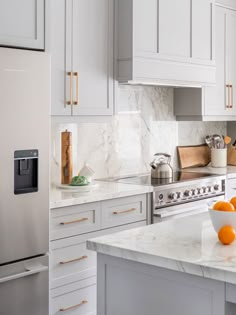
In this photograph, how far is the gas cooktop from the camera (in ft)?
12.6

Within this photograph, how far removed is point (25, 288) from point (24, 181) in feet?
1.81

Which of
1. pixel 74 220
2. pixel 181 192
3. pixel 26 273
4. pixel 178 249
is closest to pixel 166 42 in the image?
pixel 181 192

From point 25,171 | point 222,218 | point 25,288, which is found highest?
point 25,171

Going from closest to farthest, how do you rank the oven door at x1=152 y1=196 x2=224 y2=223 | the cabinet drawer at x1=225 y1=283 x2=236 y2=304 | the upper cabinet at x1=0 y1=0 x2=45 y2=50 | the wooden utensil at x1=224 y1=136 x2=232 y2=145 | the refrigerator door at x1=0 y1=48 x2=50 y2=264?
the cabinet drawer at x1=225 y1=283 x2=236 y2=304 < the refrigerator door at x1=0 y1=48 x2=50 y2=264 < the upper cabinet at x1=0 y1=0 x2=45 y2=50 < the oven door at x1=152 y1=196 x2=224 y2=223 < the wooden utensil at x1=224 y1=136 x2=232 y2=145

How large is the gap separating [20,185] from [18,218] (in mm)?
165

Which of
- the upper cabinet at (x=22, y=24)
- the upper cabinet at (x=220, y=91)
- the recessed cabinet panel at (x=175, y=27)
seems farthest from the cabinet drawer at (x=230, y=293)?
the upper cabinet at (x=220, y=91)

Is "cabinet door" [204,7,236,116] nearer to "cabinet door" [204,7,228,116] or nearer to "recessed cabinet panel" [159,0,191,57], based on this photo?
"cabinet door" [204,7,228,116]

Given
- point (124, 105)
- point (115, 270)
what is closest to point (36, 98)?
point (115, 270)

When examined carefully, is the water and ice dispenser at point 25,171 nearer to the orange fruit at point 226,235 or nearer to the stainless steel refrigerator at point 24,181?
the stainless steel refrigerator at point 24,181

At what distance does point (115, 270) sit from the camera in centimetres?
197

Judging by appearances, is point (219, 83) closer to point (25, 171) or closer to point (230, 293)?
point (25, 171)

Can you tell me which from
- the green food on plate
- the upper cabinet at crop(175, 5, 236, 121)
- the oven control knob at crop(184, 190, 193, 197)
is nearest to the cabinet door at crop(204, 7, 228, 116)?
the upper cabinet at crop(175, 5, 236, 121)

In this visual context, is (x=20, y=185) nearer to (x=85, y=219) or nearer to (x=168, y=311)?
(x=85, y=219)

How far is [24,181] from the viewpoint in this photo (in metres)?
2.70
